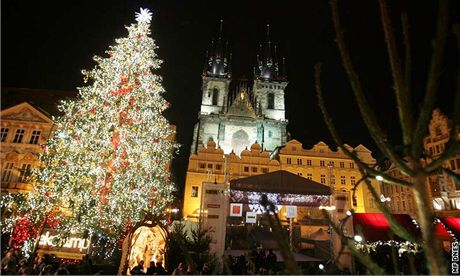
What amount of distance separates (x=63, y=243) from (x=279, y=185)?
1048 cm

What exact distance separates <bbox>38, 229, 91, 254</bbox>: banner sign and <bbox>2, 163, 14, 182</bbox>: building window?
21.0m

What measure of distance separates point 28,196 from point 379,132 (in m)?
15.9

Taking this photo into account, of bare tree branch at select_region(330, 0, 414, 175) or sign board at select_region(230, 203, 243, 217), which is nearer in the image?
bare tree branch at select_region(330, 0, 414, 175)

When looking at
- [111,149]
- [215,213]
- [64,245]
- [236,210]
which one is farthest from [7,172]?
[215,213]

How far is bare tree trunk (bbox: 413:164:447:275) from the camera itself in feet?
5.78

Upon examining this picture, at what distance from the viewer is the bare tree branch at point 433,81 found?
1856 mm

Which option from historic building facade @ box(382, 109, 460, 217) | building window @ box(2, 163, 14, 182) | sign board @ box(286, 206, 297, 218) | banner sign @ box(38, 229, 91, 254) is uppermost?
historic building facade @ box(382, 109, 460, 217)

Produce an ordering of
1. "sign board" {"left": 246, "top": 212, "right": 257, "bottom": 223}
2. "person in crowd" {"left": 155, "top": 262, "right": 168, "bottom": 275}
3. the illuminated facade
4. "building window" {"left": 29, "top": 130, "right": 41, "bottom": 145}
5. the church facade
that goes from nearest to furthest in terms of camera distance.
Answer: "person in crowd" {"left": 155, "top": 262, "right": 168, "bottom": 275} → "sign board" {"left": 246, "top": 212, "right": 257, "bottom": 223} → "building window" {"left": 29, "top": 130, "right": 41, "bottom": 145} → the illuminated facade → the church facade

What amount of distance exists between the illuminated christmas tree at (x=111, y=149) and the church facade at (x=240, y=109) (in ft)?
103

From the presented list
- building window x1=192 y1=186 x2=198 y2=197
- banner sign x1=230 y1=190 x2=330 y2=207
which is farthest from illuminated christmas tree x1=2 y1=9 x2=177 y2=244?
building window x1=192 y1=186 x2=198 y2=197

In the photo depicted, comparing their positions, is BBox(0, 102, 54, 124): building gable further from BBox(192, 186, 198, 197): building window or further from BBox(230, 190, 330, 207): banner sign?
BBox(230, 190, 330, 207): banner sign

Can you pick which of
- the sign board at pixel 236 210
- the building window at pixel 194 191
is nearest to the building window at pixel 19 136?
the building window at pixel 194 191

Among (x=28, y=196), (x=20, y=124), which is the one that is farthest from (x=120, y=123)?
(x=20, y=124)

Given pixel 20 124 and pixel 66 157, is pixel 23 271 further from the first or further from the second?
pixel 20 124
